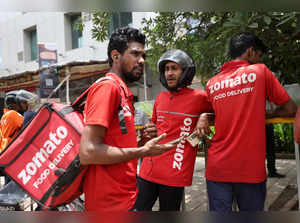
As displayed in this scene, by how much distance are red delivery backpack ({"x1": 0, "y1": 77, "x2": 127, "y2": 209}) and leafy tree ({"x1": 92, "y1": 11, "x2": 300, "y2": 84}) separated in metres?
1.25

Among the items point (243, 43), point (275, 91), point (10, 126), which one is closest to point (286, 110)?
point (275, 91)

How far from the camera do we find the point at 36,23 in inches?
651

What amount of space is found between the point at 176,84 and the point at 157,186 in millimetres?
839

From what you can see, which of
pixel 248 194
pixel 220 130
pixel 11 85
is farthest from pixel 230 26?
pixel 11 85

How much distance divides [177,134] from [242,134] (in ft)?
1.75

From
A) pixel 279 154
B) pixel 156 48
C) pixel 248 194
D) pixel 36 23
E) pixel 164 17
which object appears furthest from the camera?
pixel 36 23

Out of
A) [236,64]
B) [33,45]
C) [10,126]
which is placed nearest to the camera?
[236,64]

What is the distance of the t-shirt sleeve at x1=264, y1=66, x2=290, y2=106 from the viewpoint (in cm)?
182

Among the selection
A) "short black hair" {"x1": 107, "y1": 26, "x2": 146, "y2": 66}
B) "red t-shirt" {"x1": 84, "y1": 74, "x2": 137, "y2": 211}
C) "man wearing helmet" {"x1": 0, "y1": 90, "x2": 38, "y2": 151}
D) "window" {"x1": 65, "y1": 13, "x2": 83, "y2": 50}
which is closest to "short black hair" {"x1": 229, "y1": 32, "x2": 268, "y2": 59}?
"short black hair" {"x1": 107, "y1": 26, "x2": 146, "y2": 66}

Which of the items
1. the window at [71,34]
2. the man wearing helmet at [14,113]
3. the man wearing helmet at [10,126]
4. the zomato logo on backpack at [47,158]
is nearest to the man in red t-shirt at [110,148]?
the zomato logo on backpack at [47,158]

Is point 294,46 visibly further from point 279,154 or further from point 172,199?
point 279,154

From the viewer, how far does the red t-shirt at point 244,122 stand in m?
1.81

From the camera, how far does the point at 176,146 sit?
6.86 feet

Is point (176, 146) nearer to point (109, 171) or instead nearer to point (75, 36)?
point (109, 171)
